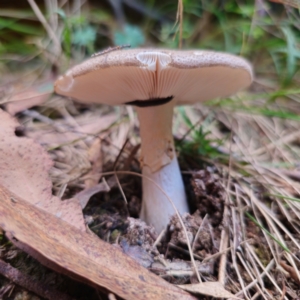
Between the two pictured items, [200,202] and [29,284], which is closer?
[29,284]

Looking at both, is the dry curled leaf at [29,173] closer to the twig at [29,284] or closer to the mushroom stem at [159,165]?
the twig at [29,284]

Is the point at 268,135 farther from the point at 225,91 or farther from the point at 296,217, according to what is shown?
the point at 296,217

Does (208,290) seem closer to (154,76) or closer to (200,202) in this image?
(200,202)

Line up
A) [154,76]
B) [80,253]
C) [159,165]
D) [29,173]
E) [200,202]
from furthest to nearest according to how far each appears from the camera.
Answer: [159,165]
[200,202]
[154,76]
[29,173]
[80,253]

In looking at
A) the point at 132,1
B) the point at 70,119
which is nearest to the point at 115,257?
the point at 70,119

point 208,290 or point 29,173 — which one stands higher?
point 29,173

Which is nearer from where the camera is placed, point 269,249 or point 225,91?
point 269,249

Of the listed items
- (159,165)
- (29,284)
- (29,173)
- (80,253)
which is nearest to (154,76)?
(159,165)
